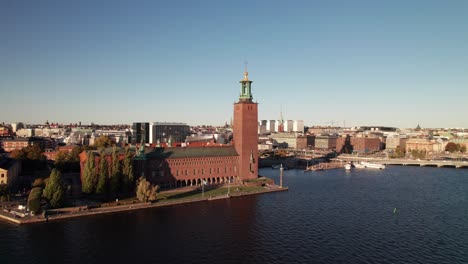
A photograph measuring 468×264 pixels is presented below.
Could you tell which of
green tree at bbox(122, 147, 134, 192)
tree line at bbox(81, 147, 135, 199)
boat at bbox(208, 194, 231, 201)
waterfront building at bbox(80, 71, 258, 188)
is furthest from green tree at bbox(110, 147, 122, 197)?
boat at bbox(208, 194, 231, 201)

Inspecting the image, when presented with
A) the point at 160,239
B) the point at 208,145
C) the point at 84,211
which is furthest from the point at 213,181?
the point at 160,239

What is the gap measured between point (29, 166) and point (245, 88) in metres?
57.7

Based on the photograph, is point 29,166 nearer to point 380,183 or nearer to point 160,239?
point 160,239

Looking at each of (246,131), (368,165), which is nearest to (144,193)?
(246,131)

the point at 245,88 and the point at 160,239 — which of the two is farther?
the point at 245,88

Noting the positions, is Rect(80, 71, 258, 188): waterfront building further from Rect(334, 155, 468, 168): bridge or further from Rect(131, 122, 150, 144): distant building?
Rect(131, 122, 150, 144): distant building

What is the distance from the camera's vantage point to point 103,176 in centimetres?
6838

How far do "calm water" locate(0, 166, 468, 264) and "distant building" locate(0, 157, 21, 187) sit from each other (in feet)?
69.6

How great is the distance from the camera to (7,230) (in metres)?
52.5

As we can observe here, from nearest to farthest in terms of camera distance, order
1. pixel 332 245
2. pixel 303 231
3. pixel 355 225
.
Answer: pixel 332 245 → pixel 303 231 → pixel 355 225

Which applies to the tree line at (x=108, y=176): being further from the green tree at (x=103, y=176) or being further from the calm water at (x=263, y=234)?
the calm water at (x=263, y=234)

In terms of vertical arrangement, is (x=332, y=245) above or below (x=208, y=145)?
below

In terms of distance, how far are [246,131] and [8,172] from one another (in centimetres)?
5097

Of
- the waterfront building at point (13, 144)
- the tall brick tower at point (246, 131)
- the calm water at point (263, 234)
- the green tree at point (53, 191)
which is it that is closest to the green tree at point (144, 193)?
the calm water at point (263, 234)
